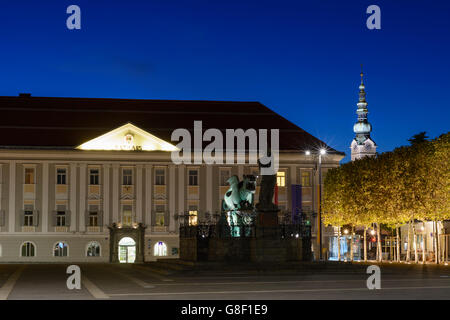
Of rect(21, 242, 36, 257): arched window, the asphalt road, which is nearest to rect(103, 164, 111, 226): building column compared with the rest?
rect(21, 242, 36, 257): arched window

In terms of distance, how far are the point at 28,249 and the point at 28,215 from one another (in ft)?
10.8

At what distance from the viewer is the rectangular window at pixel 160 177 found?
8281cm

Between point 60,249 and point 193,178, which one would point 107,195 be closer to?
point 60,249

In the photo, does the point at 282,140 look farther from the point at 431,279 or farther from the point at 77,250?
the point at 431,279

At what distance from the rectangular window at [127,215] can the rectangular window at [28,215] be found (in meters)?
8.74

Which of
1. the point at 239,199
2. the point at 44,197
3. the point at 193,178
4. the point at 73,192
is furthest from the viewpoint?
Answer: the point at 193,178

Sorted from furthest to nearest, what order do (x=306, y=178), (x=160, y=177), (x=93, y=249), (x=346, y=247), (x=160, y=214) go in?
(x=306, y=178) < (x=160, y=177) < (x=160, y=214) < (x=93, y=249) < (x=346, y=247)

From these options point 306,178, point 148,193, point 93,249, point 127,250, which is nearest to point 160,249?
point 127,250

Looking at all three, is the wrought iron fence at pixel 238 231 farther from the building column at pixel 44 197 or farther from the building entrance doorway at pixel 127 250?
the building column at pixel 44 197

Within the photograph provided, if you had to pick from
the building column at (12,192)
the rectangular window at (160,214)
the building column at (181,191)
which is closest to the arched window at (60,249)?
the building column at (12,192)

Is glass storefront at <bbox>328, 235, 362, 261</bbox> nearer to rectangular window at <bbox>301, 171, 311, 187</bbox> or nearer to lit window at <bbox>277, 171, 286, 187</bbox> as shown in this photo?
rectangular window at <bbox>301, 171, 311, 187</bbox>

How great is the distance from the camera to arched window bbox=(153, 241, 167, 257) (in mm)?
81125

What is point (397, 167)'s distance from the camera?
62.5 m

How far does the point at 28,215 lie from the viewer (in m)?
79.8
